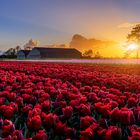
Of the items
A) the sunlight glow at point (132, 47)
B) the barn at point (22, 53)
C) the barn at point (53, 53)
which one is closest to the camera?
the sunlight glow at point (132, 47)

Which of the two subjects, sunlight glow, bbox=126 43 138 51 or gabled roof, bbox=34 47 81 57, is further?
gabled roof, bbox=34 47 81 57

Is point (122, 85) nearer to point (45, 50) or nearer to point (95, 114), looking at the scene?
point (95, 114)

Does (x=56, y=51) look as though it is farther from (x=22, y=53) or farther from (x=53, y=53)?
(x=22, y=53)

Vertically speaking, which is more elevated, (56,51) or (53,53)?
(56,51)

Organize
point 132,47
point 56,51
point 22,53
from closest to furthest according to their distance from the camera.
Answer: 1. point 132,47
2. point 56,51
3. point 22,53

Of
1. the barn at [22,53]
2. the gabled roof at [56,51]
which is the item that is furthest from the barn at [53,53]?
the barn at [22,53]

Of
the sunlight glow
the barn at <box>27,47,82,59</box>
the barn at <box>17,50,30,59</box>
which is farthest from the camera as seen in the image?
the barn at <box>17,50,30,59</box>

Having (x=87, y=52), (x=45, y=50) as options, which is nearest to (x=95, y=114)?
(x=45, y=50)

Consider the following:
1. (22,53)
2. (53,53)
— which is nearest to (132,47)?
(53,53)

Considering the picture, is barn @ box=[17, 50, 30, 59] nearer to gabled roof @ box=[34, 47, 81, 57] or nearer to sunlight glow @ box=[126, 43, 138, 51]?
gabled roof @ box=[34, 47, 81, 57]

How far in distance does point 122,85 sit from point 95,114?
3.82 m

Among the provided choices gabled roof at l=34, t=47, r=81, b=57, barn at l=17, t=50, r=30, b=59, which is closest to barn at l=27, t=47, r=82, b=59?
gabled roof at l=34, t=47, r=81, b=57

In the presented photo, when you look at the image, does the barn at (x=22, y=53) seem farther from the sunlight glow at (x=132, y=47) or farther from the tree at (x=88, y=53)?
the sunlight glow at (x=132, y=47)

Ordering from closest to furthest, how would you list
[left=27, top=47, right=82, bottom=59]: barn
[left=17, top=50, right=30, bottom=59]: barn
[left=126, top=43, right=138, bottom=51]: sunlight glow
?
[left=126, top=43, right=138, bottom=51]: sunlight glow
[left=27, top=47, right=82, bottom=59]: barn
[left=17, top=50, right=30, bottom=59]: barn
